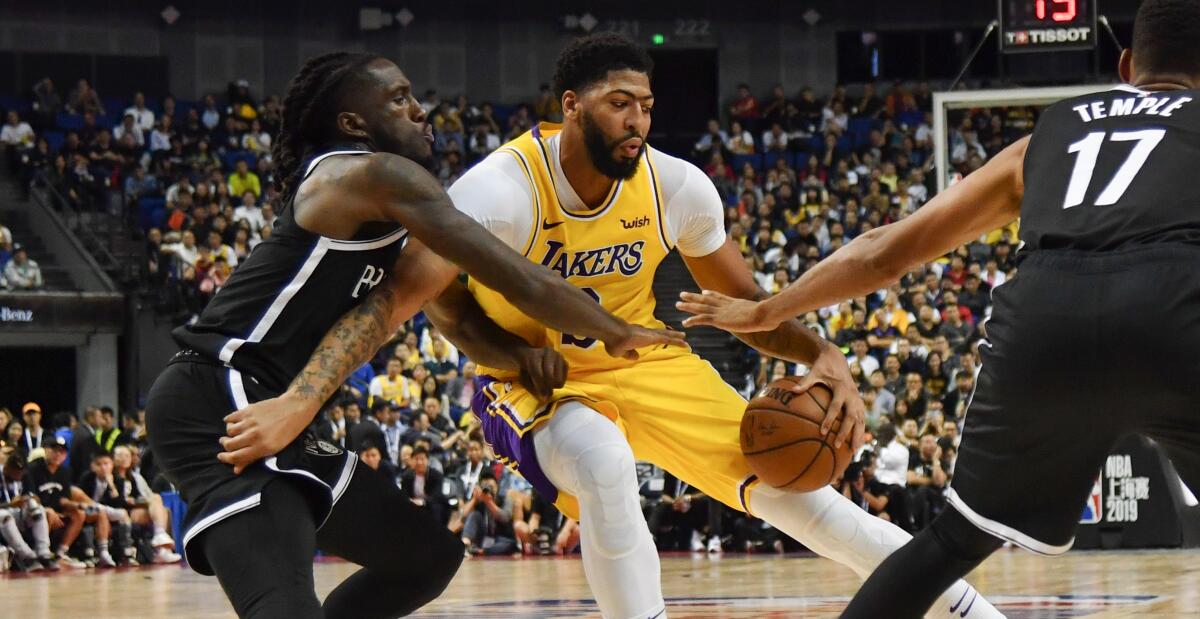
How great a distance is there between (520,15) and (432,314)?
76.1 feet

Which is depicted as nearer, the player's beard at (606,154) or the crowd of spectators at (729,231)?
the player's beard at (606,154)

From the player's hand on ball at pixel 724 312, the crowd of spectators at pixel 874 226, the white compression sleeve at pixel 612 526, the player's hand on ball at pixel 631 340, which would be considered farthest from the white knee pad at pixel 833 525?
the crowd of spectators at pixel 874 226

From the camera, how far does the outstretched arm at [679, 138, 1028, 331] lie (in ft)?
11.8

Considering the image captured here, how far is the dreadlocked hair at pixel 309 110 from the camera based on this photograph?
3986mm

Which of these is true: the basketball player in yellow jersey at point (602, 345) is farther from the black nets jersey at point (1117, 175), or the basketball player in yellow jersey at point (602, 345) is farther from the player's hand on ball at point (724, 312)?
the black nets jersey at point (1117, 175)

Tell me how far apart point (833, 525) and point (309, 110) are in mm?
1992

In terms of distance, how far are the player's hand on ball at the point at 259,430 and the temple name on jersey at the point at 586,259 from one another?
4.49 ft

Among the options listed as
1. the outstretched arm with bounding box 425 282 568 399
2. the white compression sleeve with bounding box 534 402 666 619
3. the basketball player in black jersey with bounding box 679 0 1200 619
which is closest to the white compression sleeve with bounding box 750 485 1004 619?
the white compression sleeve with bounding box 534 402 666 619

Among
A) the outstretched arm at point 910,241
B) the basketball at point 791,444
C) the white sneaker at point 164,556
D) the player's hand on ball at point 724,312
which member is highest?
the outstretched arm at point 910,241

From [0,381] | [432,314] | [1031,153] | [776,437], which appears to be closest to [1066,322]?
[1031,153]

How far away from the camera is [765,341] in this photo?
494cm

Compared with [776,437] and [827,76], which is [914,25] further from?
[776,437]

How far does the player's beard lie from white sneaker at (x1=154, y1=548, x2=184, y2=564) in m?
10.2

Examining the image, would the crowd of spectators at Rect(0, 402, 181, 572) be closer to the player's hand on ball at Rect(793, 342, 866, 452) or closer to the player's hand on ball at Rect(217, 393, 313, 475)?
the player's hand on ball at Rect(793, 342, 866, 452)
